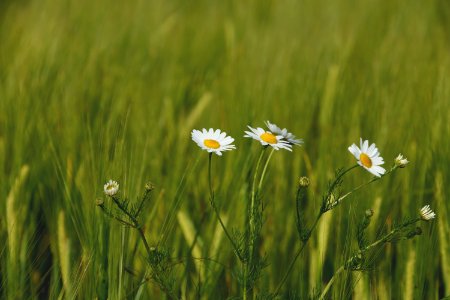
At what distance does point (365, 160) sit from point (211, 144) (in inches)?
6.8

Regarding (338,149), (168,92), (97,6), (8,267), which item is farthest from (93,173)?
(97,6)

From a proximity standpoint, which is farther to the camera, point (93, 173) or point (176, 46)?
point (176, 46)

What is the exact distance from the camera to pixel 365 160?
0.64 m

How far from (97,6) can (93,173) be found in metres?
1.17

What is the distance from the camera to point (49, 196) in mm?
930

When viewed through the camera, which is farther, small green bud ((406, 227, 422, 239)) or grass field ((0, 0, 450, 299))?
grass field ((0, 0, 450, 299))

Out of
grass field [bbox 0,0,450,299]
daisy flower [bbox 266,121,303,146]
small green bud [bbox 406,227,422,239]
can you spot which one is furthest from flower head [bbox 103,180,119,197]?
small green bud [bbox 406,227,422,239]

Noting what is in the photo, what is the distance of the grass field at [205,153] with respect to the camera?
0.73 meters

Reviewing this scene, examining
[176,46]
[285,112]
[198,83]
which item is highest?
[176,46]

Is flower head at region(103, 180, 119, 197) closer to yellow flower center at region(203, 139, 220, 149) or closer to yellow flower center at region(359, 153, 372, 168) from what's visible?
yellow flower center at region(203, 139, 220, 149)

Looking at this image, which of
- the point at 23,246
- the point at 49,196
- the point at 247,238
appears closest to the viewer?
the point at 247,238

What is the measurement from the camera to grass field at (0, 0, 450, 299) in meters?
0.73

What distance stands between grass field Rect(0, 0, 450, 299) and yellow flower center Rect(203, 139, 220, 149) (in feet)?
0.13

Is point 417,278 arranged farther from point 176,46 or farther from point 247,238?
point 176,46
